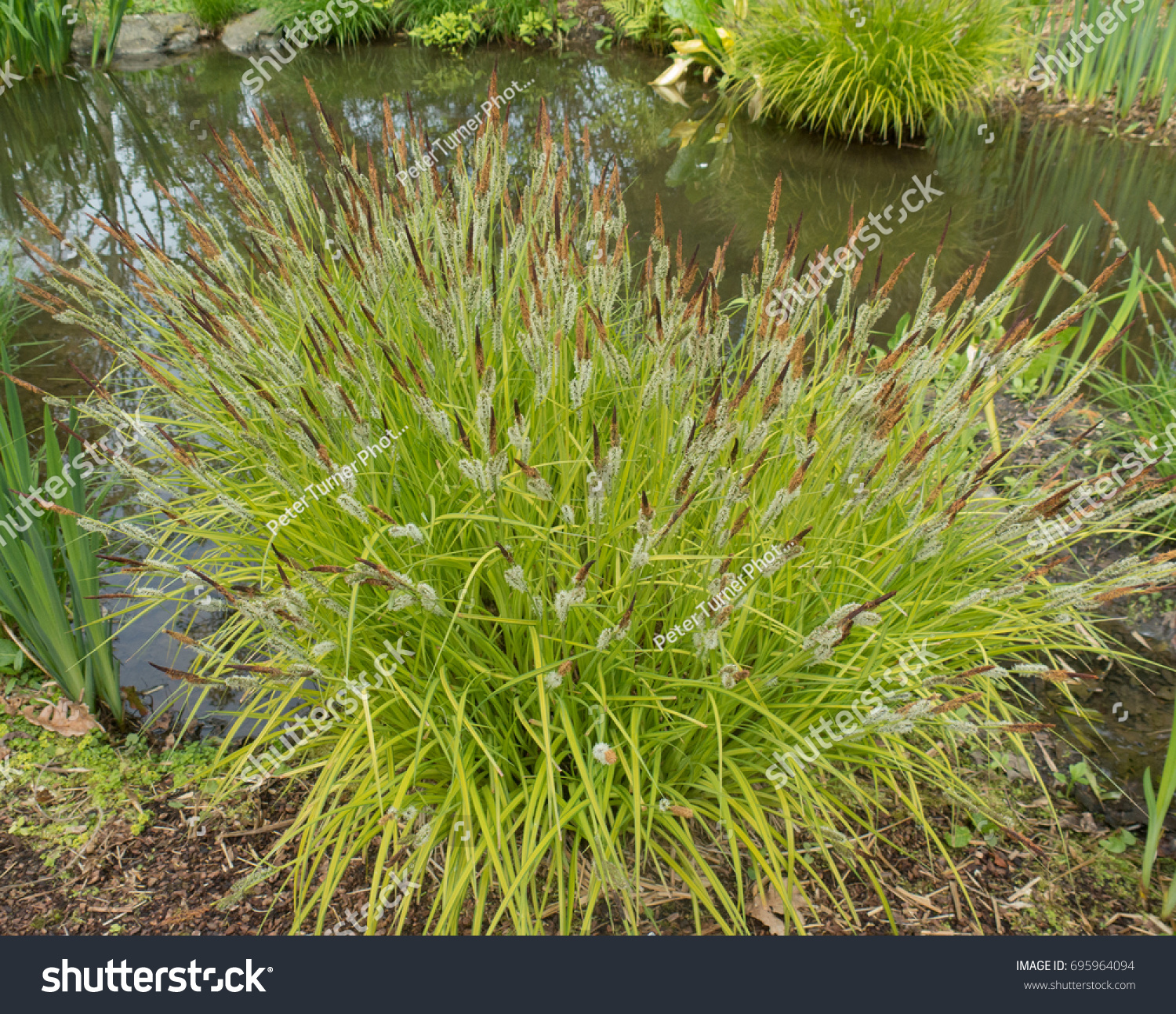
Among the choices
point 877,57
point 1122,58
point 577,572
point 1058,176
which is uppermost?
point 1122,58

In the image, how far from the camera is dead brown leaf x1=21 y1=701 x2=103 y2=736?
246cm

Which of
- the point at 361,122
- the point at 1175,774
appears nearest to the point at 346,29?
the point at 361,122

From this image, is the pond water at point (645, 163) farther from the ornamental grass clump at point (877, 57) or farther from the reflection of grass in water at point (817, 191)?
the ornamental grass clump at point (877, 57)

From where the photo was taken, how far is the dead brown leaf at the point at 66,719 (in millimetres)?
2461

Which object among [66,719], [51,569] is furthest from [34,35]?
[66,719]

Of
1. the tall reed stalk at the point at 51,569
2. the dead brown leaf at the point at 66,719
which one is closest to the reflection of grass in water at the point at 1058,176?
the tall reed stalk at the point at 51,569

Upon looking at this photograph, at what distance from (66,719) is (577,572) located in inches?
78.8

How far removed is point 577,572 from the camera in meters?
1.55

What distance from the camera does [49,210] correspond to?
6.39 metres

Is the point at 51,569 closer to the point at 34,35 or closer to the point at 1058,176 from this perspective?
the point at 1058,176

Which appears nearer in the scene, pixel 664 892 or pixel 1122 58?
pixel 664 892

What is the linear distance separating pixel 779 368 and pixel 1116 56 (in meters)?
8.15

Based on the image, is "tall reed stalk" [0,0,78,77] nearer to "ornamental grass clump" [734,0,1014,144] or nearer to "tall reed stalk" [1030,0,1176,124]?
"ornamental grass clump" [734,0,1014,144]

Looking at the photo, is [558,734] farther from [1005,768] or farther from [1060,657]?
[1060,657]
